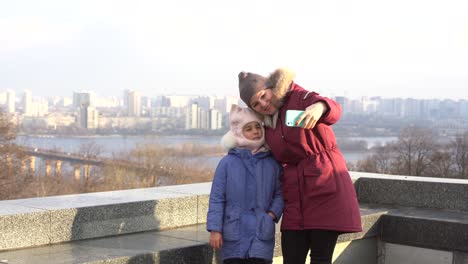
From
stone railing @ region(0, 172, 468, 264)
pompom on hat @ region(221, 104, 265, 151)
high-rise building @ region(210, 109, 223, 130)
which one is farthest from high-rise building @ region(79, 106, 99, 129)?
pompom on hat @ region(221, 104, 265, 151)

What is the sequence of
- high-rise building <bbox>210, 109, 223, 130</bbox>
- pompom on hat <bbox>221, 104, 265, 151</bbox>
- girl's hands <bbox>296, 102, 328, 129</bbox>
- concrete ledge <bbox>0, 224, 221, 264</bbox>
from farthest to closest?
high-rise building <bbox>210, 109, 223, 130</bbox> → concrete ledge <bbox>0, 224, 221, 264</bbox> → pompom on hat <bbox>221, 104, 265, 151</bbox> → girl's hands <bbox>296, 102, 328, 129</bbox>

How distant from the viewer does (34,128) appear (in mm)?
105062

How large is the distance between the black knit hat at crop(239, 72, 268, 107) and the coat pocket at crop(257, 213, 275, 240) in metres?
0.65

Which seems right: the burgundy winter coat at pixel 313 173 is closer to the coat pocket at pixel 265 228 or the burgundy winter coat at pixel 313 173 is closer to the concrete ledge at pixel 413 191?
the coat pocket at pixel 265 228

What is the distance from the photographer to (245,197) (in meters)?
3.78

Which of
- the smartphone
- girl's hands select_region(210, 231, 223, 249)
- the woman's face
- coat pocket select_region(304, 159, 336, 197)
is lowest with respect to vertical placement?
girl's hands select_region(210, 231, 223, 249)

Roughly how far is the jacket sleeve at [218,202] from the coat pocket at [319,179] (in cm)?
48

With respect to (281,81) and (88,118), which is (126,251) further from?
(88,118)

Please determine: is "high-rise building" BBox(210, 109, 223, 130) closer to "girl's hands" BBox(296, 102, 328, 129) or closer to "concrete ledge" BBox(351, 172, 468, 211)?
"concrete ledge" BBox(351, 172, 468, 211)

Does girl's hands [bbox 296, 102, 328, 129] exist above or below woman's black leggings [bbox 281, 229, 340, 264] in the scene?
above

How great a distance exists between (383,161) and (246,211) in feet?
194

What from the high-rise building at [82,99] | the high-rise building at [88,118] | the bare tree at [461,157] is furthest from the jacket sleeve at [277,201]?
the high-rise building at [82,99]

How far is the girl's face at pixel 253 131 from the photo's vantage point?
3840 millimetres

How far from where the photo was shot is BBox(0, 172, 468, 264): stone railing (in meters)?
4.29
